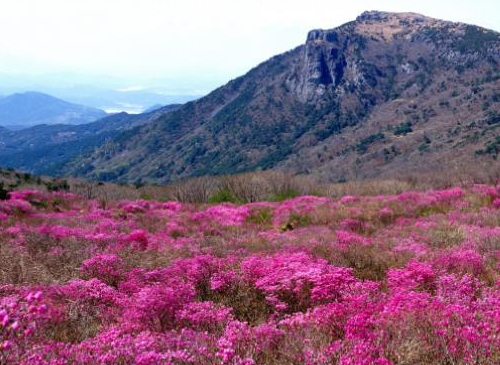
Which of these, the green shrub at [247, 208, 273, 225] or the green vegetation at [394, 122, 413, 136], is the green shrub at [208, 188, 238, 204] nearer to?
the green shrub at [247, 208, 273, 225]

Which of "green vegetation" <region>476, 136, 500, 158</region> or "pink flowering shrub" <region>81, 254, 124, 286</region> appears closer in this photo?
"pink flowering shrub" <region>81, 254, 124, 286</region>

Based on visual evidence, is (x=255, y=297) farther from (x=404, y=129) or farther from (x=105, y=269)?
(x=404, y=129)

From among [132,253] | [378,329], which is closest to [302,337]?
[378,329]

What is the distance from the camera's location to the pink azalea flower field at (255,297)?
3832 mm

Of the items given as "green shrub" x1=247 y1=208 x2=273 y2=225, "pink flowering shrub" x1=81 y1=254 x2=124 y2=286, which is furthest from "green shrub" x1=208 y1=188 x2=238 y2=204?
"pink flowering shrub" x1=81 y1=254 x2=124 y2=286

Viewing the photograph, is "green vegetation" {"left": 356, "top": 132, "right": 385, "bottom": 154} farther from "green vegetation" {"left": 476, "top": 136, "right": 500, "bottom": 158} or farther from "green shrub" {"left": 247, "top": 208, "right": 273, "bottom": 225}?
"green shrub" {"left": 247, "top": 208, "right": 273, "bottom": 225}

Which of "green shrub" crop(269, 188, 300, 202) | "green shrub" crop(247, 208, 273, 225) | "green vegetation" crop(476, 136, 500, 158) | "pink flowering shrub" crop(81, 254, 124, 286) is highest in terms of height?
"pink flowering shrub" crop(81, 254, 124, 286)

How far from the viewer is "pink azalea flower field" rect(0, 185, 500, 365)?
383 centimetres

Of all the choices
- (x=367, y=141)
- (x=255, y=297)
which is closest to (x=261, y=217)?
(x=255, y=297)

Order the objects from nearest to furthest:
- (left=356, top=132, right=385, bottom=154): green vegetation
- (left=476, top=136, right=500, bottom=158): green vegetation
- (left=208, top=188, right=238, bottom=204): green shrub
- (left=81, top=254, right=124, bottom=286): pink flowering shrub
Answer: (left=81, top=254, right=124, bottom=286): pink flowering shrub
(left=208, top=188, right=238, bottom=204): green shrub
(left=476, top=136, right=500, bottom=158): green vegetation
(left=356, top=132, right=385, bottom=154): green vegetation

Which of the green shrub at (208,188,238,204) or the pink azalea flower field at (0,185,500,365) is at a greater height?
the pink azalea flower field at (0,185,500,365)

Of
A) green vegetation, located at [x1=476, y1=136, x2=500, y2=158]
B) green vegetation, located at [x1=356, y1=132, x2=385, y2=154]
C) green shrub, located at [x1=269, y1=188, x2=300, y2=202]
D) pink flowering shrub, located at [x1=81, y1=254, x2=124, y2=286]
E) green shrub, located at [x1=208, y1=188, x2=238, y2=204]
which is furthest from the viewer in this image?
green vegetation, located at [x1=356, y1=132, x2=385, y2=154]

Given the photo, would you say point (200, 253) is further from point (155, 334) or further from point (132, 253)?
point (155, 334)

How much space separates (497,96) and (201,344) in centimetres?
18624
